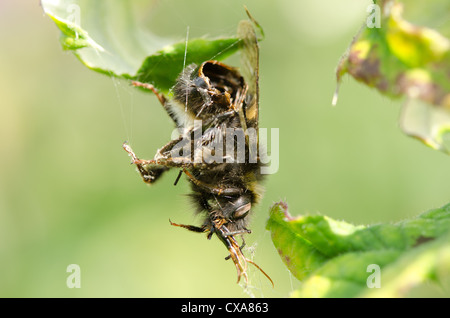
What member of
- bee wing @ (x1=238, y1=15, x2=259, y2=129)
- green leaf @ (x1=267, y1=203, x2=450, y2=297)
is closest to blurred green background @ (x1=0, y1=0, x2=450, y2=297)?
bee wing @ (x1=238, y1=15, x2=259, y2=129)

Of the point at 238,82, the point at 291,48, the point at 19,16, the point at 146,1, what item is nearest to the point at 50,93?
the point at 19,16

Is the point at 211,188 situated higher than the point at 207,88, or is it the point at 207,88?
the point at 207,88

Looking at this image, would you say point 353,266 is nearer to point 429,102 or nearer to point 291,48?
point 429,102

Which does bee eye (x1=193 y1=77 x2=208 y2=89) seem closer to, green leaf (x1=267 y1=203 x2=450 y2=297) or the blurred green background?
green leaf (x1=267 y1=203 x2=450 y2=297)

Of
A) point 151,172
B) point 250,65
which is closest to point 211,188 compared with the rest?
point 151,172

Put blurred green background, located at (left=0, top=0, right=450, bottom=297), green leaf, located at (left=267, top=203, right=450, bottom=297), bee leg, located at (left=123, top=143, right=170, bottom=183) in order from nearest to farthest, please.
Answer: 1. green leaf, located at (left=267, top=203, right=450, bottom=297)
2. bee leg, located at (left=123, top=143, right=170, bottom=183)
3. blurred green background, located at (left=0, top=0, right=450, bottom=297)

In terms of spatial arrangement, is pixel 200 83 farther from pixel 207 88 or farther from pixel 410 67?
pixel 410 67

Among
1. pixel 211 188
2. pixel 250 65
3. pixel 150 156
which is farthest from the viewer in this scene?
pixel 150 156
